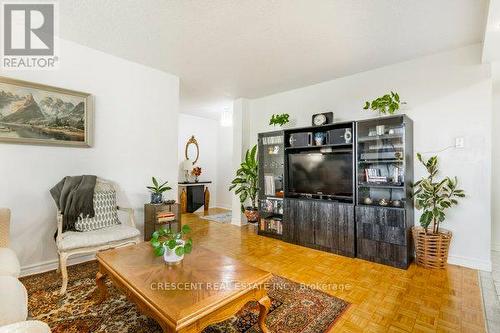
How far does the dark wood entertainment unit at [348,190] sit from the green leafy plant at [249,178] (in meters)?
0.52

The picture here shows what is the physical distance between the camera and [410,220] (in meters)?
3.02

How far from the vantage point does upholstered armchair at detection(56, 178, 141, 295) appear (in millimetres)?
2193

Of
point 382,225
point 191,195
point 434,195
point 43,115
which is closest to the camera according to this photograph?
point 43,115

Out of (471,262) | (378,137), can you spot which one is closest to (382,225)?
(471,262)

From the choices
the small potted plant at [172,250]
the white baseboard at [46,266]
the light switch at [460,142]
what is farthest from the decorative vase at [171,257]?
the light switch at [460,142]

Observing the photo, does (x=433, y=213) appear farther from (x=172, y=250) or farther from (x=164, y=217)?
(x=164, y=217)

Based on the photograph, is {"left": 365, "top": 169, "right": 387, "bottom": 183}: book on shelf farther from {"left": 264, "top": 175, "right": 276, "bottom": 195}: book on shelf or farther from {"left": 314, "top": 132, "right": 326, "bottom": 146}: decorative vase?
{"left": 264, "top": 175, "right": 276, "bottom": 195}: book on shelf

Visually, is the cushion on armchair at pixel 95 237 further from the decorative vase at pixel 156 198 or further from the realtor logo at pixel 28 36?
the realtor logo at pixel 28 36

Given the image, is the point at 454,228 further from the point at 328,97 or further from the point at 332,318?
the point at 328,97

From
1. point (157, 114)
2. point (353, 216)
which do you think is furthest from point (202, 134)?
point (353, 216)

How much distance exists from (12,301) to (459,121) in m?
4.25

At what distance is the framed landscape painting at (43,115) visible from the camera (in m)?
2.50

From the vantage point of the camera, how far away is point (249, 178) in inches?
186

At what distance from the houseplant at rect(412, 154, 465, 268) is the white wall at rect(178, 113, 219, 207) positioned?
5135mm
